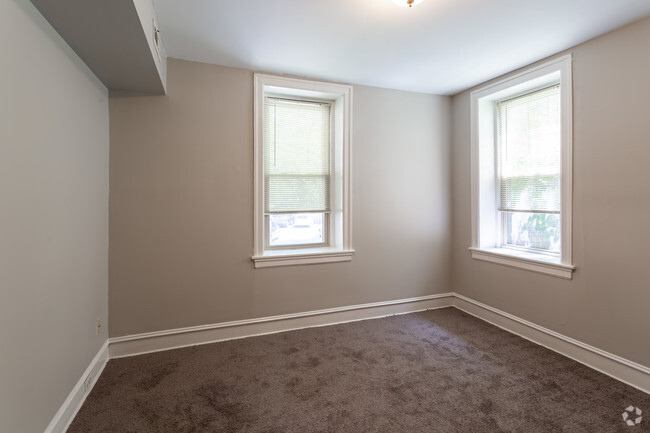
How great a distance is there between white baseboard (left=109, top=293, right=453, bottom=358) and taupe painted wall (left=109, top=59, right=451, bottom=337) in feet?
0.23

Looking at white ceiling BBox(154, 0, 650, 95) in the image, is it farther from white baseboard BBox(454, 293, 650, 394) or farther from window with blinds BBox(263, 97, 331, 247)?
white baseboard BBox(454, 293, 650, 394)

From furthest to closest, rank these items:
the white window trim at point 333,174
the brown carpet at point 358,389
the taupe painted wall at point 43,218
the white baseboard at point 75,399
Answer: the white window trim at point 333,174
the brown carpet at point 358,389
the white baseboard at point 75,399
the taupe painted wall at point 43,218

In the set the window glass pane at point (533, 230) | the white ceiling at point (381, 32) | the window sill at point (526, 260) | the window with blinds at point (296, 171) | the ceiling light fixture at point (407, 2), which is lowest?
the window sill at point (526, 260)

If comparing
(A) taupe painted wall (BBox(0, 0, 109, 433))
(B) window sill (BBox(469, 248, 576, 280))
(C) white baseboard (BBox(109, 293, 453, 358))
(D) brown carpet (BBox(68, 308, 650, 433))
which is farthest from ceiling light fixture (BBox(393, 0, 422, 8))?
(C) white baseboard (BBox(109, 293, 453, 358))

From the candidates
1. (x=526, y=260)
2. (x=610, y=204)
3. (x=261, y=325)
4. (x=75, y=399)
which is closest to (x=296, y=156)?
(x=261, y=325)

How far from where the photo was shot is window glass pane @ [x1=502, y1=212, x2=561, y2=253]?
296 cm

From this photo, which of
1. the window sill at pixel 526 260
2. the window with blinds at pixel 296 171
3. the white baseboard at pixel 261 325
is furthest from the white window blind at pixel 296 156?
the window sill at pixel 526 260

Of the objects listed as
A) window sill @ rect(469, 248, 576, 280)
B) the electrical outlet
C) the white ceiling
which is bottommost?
the electrical outlet

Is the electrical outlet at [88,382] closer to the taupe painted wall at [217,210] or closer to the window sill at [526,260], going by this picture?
the taupe painted wall at [217,210]

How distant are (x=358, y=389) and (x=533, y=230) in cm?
231

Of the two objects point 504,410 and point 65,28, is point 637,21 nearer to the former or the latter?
point 504,410

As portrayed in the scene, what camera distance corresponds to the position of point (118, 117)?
2631 millimetres

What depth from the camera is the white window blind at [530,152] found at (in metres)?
2.90

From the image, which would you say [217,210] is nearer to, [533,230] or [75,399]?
[75,399]
